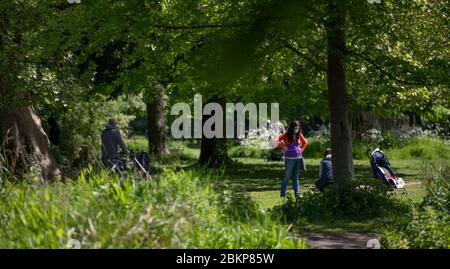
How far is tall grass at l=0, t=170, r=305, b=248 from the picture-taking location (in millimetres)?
8008

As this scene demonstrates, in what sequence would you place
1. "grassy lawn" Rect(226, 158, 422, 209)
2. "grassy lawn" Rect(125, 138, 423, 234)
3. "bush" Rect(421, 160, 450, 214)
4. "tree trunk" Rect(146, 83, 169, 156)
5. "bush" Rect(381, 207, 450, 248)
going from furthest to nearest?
"tree trunk" Rect(146, 83, 169, 156) < "grassy lawn" Rect(226, 158, 422, 209) < "grassy lawn" Rect(125, 138, 423, 234) < "bush" Rect(421, 160, 450, 214) < "bush" Rect(381, 207, 450, 248)

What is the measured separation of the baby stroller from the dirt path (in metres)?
5.53

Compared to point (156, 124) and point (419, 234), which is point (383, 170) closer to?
point (419, 234)

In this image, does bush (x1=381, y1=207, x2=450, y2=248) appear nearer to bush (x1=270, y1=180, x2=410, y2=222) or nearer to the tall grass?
the tall grass

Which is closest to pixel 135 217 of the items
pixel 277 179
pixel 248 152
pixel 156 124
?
pixel 277 179

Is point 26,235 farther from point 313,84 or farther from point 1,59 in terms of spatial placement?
point 313,84

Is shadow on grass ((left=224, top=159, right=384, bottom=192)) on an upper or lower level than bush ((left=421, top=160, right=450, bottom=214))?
lower

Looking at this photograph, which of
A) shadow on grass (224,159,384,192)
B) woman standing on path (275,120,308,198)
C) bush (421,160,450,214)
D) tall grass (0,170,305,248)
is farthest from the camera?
shadow on grass (224,159,384,192)

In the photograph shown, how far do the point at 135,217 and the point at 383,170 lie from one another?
424 inches

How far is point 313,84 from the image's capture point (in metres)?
19.1

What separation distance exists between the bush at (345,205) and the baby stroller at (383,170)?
2.97 meters

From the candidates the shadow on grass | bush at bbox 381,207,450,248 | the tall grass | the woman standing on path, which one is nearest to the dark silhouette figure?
the shadow on grass

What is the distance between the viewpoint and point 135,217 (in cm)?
837

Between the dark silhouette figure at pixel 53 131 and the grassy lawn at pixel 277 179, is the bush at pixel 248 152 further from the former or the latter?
the dark silhouette figure at pixel 53 131
